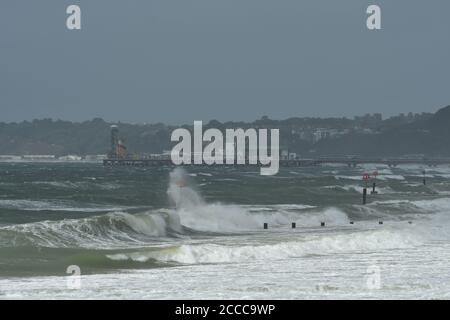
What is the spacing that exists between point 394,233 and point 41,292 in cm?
1728

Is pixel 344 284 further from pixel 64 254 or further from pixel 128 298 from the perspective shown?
pixel 64 254

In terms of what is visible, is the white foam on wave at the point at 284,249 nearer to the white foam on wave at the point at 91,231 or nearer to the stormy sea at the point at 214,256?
the stormy sea at the point at 214,256

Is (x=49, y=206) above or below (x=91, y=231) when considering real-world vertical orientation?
below
